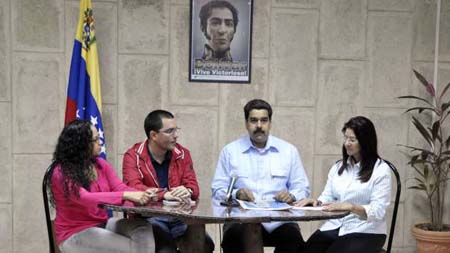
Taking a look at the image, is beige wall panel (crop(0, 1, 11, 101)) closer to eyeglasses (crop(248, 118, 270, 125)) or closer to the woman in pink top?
the woman in pink top

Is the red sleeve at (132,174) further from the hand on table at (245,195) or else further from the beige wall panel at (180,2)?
the beige wall panel at (180,2)

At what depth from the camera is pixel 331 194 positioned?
2957 mm

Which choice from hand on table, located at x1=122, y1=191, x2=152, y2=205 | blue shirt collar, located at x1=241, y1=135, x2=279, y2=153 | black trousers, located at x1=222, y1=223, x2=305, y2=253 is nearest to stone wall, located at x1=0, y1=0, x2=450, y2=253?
blue shirt collar, located at x1=241, y1=135, x2=279, y2=153

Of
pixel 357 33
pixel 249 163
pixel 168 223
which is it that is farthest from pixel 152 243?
pixel 357 33

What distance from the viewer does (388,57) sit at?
3914 mm

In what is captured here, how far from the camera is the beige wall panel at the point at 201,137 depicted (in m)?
3.79

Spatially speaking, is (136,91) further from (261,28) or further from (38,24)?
(261,28)

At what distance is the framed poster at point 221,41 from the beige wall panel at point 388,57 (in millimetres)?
977

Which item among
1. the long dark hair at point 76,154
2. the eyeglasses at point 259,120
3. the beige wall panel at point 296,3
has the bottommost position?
the long dark hair at point 76,154

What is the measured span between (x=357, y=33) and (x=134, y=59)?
1.73 m

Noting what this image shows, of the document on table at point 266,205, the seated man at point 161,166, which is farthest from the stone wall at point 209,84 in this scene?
the document on table at point 266,205

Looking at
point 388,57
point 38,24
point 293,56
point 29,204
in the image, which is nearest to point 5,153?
point 29,204

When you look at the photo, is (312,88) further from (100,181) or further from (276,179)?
(100,181)

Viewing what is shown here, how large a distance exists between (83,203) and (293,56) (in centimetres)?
210
